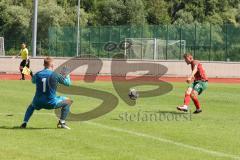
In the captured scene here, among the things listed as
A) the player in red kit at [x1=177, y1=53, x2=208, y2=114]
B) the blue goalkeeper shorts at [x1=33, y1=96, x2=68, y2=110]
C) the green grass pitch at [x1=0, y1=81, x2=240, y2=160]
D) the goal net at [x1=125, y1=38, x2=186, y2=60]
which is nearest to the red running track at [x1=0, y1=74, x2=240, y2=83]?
the goal net at [x1=125, y1=38, x2=186, y2=60]

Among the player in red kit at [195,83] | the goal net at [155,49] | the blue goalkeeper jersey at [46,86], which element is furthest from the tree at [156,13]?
the blue goalkeeper jersey at [46,86]

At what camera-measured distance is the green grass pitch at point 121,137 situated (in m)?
11.1

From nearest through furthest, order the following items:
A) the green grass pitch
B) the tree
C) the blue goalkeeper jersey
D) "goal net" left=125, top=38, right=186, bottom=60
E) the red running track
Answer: the green grass pitch, the blue goalkeeper jersey, the red running track, "goal net" left=125, top=38, right=186, bottom=60, the tree

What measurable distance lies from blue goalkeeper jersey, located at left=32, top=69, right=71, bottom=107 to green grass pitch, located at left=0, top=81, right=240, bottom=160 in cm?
64

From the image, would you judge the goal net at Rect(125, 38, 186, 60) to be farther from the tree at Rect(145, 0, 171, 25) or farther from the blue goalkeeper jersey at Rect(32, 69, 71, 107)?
the blue goalkeeper jersey at Rect(32, 69, 71, 107)

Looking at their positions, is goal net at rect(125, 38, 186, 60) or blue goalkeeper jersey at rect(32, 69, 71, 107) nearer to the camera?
blue goalkeeper jersey at rect(32, 69, 71, 107)

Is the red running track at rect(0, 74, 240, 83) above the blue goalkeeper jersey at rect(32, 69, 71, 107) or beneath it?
beneath

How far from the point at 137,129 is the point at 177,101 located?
9.01 meters

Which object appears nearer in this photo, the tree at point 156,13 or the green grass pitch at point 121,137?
the green grass pitch at point 121,137

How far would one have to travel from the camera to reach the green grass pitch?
11070mm

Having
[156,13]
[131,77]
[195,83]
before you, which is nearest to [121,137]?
[195,83]

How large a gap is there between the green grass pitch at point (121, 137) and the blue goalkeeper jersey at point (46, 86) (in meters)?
0.64

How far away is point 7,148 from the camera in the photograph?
1139cm

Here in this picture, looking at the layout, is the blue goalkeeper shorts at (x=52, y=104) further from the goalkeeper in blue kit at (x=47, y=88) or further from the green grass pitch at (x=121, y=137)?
the green grass pitch at (x=121, y=137)
